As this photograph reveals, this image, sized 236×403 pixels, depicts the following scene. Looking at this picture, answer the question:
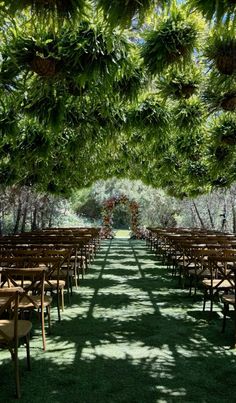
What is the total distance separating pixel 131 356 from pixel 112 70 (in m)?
3.38

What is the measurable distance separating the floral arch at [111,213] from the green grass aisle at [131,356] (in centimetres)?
2211

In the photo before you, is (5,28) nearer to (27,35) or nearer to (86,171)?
(27,35)

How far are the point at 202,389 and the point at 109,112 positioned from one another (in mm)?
5534

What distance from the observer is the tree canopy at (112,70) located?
3.80m

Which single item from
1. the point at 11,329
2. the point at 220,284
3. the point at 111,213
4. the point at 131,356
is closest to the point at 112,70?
the point at 11,329

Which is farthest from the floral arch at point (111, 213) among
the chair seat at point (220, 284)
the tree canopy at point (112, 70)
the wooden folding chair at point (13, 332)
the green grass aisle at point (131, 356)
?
the wooden folding chair at point (13, 332)

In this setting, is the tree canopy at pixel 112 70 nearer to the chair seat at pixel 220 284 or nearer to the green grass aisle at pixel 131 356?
the chair seat at pixel 220 284

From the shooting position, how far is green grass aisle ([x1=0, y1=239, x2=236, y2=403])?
4137 millimetres

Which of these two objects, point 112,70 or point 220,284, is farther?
point 220,284

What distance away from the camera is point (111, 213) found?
30.9 metres

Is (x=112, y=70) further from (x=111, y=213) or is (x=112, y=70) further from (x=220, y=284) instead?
(x=111, y=213)

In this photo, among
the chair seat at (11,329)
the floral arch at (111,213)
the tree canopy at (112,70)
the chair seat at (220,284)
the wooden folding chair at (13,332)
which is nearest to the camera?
the tree canopy at (112,70)

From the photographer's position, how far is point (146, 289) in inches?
390

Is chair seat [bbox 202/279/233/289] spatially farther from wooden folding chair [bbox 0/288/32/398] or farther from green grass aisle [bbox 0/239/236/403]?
wooden folding chair [bbox 0/288/32/398]
